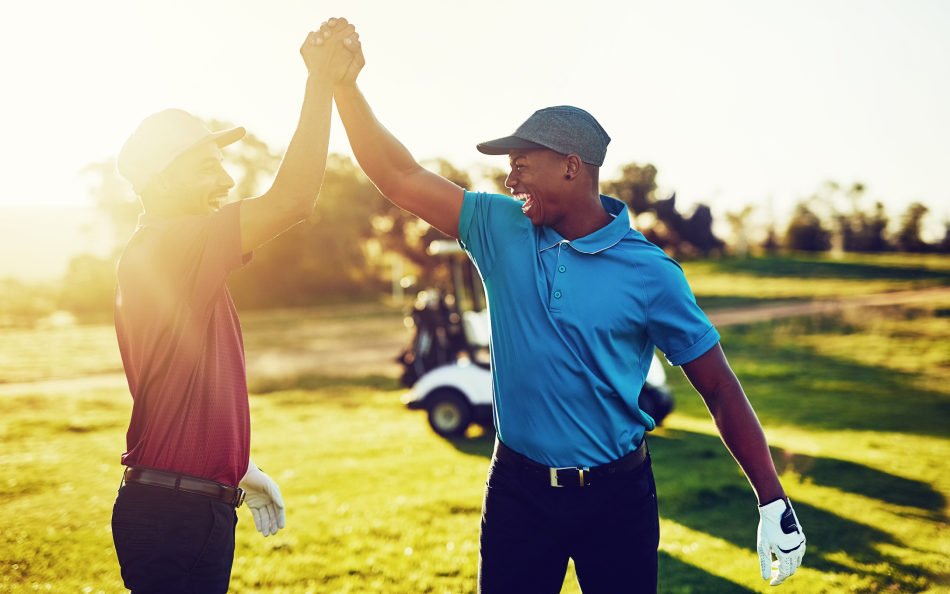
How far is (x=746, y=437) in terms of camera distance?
195cm

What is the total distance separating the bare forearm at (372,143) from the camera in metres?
2.07

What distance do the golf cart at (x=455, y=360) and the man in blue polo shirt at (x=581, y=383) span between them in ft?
13.7

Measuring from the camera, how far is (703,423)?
9.02 meters

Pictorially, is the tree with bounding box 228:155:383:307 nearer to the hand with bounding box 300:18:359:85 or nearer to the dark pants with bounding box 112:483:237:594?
the hand with bounding box 300:18:359:85

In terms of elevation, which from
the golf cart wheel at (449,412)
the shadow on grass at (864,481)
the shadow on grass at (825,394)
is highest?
the golf cart wheel at (449,412)

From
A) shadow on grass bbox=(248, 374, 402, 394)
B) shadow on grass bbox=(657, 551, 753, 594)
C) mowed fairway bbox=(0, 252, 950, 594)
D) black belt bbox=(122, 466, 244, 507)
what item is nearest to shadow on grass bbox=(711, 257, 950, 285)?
mowed fairway bbox=(0, 252, 950, 594)

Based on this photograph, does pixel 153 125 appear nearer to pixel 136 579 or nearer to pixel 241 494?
pixel 241 494

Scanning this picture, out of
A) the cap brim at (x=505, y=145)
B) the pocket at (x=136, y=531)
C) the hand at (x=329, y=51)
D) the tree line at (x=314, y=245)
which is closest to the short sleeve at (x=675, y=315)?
the cap brim at (x=505, y=145)

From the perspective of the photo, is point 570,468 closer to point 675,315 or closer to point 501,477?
point 501,477

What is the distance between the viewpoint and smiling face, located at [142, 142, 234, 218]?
1.88m

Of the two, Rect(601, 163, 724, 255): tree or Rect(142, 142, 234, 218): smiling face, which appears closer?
Rect(142, 142, 234, 218): smiling face

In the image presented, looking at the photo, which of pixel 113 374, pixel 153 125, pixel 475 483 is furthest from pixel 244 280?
pixel 153 125

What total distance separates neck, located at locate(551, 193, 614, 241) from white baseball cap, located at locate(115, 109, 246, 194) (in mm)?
1132

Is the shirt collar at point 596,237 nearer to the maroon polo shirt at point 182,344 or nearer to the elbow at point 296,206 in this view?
the elbow at point 296,206
